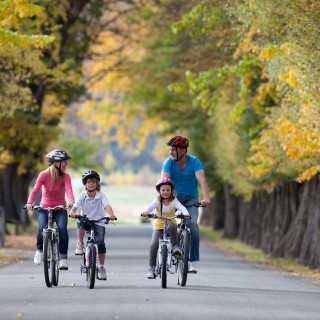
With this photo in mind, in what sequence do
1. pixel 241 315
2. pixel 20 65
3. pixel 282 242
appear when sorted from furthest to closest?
pixel 282 242, pixel 20 65, pixel 241 315

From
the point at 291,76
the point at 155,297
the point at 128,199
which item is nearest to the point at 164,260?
the point at 155,297

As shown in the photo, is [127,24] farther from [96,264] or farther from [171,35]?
[96,264]

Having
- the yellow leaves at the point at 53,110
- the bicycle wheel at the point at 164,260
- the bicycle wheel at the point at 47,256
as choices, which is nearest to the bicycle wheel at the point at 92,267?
the bicycle wheel at the point at 47,256

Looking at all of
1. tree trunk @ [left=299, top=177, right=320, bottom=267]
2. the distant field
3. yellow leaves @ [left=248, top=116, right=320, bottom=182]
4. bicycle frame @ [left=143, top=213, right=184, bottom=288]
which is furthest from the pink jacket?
the distant field

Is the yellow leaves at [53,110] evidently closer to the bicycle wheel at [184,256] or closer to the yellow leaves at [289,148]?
the yellow leaves at [289,148]

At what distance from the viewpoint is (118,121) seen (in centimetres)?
6744

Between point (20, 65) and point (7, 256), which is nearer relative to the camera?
Answer: point (7, 256)

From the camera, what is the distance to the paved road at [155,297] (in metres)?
14.4

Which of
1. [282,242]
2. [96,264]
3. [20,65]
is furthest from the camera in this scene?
[282,242]

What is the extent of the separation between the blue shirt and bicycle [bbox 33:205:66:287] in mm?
1794

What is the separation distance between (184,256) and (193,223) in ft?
2.64

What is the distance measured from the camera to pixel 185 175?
63.0 feet

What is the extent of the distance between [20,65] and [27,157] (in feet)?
44.2

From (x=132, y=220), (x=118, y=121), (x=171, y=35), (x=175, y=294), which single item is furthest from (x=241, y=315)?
(x=132, y=220)
